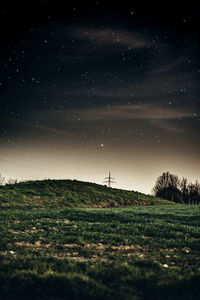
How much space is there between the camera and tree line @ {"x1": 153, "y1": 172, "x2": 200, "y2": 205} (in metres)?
84.4

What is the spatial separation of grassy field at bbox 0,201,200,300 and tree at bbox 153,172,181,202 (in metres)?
75.6

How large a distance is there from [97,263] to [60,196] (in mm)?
27140

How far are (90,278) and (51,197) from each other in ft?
87.5

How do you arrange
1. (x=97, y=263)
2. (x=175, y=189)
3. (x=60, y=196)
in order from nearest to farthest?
1. (x=97, y=263)
2. (x=60, y=196)
3. (x=175, y=189)

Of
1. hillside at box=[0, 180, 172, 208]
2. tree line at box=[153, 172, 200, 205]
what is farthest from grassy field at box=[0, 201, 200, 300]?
→ tree line at box=[153, 172, 200, 205]

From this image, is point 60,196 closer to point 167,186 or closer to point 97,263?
point 97,263

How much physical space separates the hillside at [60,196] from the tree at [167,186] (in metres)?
42.2

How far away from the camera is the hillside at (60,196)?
27.8 m

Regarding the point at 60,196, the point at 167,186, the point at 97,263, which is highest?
the point at 167,186

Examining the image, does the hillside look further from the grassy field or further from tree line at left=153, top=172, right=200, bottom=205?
tree line at left=153, top=172, right=200, bottom=205

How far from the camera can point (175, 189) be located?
8638 centimetres

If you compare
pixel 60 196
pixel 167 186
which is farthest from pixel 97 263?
pixel 167 186

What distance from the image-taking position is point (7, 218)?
1484 cm

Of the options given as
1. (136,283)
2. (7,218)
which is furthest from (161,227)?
(7,218)
